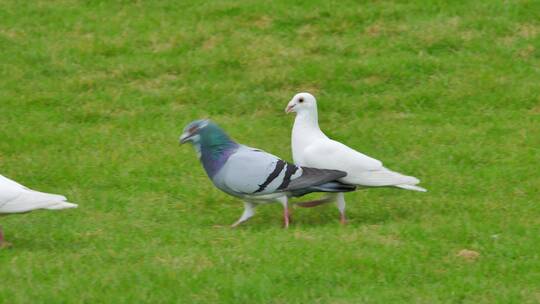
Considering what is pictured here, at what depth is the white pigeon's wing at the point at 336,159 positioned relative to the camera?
8797 millimetres

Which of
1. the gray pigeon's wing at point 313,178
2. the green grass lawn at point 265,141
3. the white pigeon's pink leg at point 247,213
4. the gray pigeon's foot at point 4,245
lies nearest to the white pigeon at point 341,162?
the gray pigeon's wing at point 313,178

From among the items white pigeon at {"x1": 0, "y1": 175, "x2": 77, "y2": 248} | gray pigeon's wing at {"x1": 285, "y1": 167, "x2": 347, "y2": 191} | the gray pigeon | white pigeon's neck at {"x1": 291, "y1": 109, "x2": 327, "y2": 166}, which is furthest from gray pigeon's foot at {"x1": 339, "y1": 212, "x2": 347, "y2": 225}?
white pigeon at {"x1": 0, "y1": 175, "x2": 77, "y2": 248}

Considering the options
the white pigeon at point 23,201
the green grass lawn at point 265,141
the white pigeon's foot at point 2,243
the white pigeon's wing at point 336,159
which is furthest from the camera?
the white pigeon's wing at point 336,159

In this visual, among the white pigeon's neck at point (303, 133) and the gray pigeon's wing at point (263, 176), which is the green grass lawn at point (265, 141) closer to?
the gray pigeon's wing at point (263, 176)

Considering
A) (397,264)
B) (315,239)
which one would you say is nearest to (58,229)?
(315,239)

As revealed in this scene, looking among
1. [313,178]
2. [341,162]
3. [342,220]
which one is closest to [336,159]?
[341,162]

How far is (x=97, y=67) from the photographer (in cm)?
1327

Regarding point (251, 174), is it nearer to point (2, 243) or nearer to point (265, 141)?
point (2, 243)

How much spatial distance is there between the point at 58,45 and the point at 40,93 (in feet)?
4.03

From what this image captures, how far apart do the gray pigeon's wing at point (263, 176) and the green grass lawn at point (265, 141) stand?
35 centimetres

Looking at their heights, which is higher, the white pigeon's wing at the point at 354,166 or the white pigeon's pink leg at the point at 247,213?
the white pigeon's wing at the point at 354,166

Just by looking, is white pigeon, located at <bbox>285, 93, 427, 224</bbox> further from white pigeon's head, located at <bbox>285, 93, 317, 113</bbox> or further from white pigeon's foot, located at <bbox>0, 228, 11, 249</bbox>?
white pigeon's foot, located at <bbox>0, 228, 11, 249</bbox>

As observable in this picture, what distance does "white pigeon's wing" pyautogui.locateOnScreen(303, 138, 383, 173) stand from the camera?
28.9 ft

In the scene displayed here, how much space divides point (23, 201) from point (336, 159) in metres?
2.40
